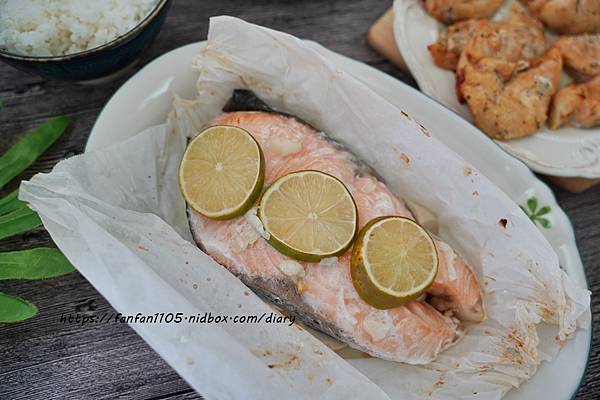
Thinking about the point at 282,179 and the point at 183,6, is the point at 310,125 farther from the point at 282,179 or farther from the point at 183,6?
the point at 183,6

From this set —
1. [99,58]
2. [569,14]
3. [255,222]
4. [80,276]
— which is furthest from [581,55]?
[80,276]

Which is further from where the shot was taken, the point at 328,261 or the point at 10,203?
the point at 10,203

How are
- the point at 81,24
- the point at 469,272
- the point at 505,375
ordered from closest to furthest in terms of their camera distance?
the point at 505,375 < the point at 469,272 < the point at 81,24

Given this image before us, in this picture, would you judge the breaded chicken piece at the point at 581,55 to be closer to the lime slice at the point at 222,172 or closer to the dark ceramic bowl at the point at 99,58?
the lime slice at the point at 222,172

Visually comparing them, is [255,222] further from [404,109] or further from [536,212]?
[536,212]

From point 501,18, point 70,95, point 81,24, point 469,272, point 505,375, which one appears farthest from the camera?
point 501,18

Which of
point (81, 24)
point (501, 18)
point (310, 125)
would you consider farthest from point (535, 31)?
point (81, 24)

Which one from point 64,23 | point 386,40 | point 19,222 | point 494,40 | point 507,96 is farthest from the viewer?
point 386,40
